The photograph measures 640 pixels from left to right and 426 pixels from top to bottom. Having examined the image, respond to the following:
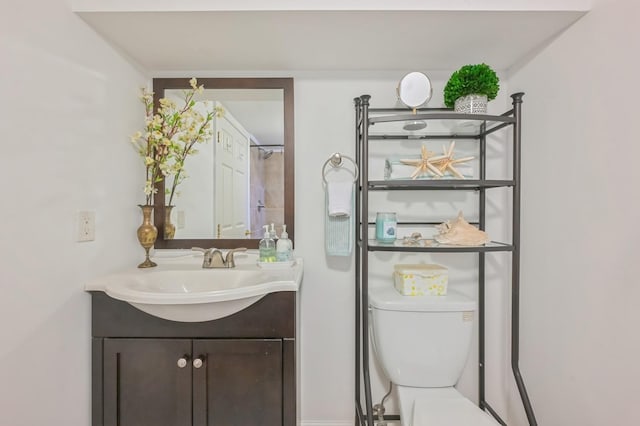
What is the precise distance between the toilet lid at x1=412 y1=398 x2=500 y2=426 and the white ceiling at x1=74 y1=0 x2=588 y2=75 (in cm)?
150

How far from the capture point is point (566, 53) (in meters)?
1.21

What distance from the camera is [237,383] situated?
110cm

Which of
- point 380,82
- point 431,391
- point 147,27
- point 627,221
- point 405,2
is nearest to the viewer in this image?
point 627,221

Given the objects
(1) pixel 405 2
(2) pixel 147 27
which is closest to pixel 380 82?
(1) pixel 405 2

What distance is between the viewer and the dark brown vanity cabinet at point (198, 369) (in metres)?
1.10

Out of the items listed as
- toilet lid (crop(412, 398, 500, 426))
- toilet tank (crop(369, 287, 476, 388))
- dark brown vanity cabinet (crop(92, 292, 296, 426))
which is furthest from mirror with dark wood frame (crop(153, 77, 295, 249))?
toilet lid (crop(412, 398, 500, 426))

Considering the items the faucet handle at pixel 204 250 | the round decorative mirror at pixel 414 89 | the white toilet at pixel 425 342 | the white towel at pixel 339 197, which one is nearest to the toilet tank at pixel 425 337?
the white toilet at pixel 425 342

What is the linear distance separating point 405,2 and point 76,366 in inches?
68.6

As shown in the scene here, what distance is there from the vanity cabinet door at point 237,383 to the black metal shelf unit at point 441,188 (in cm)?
40

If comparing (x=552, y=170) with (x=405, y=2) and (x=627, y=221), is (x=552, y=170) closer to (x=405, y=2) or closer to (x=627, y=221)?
(x=627, y=221)

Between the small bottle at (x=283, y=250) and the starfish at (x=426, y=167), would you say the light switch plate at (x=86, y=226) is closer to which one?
the small bottle at (x=283, y=250)

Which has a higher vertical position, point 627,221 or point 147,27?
point 147,27

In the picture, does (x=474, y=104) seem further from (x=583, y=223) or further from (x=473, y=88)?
(x=583, y=223)

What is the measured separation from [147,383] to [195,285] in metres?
0.38
